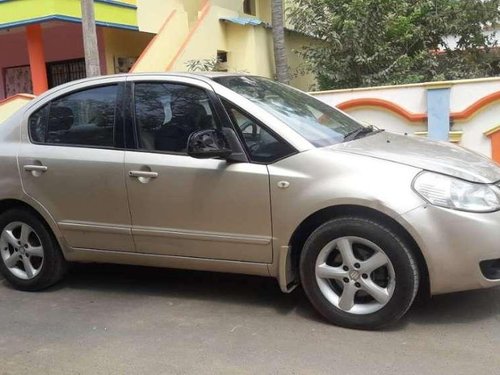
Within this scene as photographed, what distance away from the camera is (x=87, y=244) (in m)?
4.79

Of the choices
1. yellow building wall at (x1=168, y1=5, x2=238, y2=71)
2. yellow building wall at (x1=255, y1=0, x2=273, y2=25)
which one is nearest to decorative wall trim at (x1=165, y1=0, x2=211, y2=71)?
yellow building wall at (x1=168, y1=5, x2=238, y2=71)

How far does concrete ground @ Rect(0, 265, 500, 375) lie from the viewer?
3582 millimetres

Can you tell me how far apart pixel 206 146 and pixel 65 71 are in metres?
12.5

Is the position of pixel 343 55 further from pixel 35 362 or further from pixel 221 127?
pixel 35 362

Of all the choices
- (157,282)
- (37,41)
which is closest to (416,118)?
(157,282)

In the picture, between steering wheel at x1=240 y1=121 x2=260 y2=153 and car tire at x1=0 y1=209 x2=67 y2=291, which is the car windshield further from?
car tire at x1=0 y1=209 x2=67 y2=291

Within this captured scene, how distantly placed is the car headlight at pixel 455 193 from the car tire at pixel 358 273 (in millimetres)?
331

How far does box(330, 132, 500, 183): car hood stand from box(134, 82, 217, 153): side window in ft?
3.31

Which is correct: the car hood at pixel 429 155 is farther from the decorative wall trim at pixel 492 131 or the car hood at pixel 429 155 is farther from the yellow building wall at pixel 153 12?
the yellow building wall at pixel 153 12

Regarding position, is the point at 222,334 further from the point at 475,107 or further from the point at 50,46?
the point at 50,46

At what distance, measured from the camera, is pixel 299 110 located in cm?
466

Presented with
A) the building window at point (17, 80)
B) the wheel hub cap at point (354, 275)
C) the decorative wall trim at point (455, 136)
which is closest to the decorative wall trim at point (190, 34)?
the building window at point (17, 80)

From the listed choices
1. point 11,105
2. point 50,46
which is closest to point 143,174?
point 11,105

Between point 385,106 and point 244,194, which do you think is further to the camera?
point 385,106
